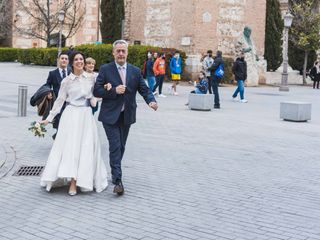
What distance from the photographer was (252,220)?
6023 mm

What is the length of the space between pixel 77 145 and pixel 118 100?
2.49 feet

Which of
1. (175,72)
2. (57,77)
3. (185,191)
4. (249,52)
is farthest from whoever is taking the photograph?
(249,52)

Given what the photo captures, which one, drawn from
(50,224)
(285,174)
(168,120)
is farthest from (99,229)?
(168,120)

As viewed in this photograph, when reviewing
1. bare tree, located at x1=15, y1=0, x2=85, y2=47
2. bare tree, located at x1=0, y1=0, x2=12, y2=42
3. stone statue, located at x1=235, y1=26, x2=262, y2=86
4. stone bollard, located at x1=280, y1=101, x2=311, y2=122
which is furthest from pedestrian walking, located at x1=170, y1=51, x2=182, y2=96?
bare tree, located at x1=0, y1=0, x2=12, y2=42

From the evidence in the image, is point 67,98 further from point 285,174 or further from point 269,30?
point 269,30

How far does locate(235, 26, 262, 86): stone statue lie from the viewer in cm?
2847

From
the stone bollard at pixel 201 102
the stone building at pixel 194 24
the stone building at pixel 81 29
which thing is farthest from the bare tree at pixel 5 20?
the stone bollard at pixel 201 102

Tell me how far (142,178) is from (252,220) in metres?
2.33

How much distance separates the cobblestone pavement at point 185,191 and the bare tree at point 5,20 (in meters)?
41.9

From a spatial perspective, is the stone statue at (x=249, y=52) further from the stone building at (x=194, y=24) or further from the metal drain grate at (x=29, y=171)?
the metal drain grate at (x=29, y=171)

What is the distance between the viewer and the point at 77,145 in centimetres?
701

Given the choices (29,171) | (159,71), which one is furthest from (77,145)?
(159,71)

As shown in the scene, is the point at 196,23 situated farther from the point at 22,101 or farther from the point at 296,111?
the point at 22,101

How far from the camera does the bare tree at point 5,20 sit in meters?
52.8
